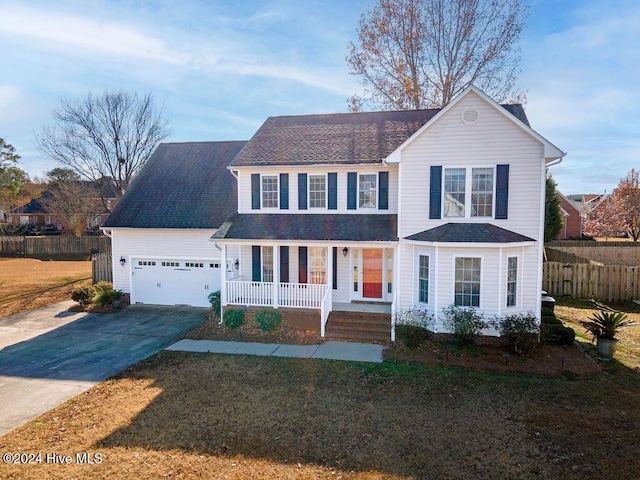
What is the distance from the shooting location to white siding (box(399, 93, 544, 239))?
11766 mm

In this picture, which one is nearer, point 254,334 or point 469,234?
point 469,234

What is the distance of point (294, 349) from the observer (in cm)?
1164

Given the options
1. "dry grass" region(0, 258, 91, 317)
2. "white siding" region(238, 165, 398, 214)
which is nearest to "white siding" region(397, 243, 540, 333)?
"white siding" region(238, 165, 398, 214)

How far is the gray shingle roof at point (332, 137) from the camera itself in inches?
568

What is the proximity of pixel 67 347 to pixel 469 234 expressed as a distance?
1281 centimetres

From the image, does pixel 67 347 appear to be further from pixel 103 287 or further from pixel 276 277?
pixel 276 277

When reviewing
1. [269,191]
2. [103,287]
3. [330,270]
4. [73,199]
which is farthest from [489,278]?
[73,199]

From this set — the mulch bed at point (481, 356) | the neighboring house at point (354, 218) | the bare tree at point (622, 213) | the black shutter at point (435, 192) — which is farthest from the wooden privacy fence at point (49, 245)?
the bare tree at point (622, 213)

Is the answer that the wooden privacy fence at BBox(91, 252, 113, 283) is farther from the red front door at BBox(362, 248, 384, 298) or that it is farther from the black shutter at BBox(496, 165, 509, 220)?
the black shutter at BBox(496, 165, 509, 220)

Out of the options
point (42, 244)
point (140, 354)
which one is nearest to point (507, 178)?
point (140, 354)

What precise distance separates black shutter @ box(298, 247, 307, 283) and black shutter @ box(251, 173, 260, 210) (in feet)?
8.30

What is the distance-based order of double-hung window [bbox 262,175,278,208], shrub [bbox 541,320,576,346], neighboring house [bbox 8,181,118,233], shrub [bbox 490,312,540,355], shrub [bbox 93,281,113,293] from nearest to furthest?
shrub [bbox 490,312,540,355] < shrub [bbox 541,320,576,346] < double-hung window [bbox 262,175,278,208] < shrub [bbox 93,281,113,293] < neighboring house [bbox 8,181,118,233]

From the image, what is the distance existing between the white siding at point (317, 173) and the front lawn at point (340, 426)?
6276mm

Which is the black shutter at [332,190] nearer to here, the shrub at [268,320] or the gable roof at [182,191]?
the shrub at [268,320]
